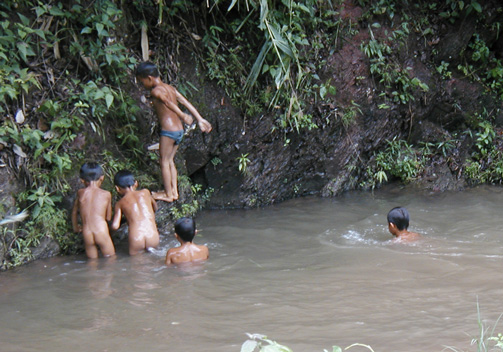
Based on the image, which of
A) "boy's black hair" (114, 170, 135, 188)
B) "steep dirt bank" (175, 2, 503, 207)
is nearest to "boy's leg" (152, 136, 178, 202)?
"boy's black hair" (114, 170, 135, 188)

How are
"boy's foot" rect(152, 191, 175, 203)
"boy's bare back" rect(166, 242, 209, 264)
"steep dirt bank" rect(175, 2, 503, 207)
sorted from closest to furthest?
"boy's bare back" rect(166, 242, 209, 264) < "boy's foot" rect(152, 191, 175, 203) < "steep dirt bank" rect(175, 2, 503, 207)

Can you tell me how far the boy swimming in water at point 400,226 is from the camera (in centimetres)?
582

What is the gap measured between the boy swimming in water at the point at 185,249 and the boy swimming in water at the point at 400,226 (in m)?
2.08

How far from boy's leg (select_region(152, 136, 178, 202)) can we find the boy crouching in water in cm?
41

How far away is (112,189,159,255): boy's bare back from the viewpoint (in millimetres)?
5789

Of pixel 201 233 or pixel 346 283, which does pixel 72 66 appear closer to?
pixel 201 233

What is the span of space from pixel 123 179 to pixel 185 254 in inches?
45.4

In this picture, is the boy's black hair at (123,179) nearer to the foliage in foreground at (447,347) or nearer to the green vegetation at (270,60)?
the green vegetation at (270,60)

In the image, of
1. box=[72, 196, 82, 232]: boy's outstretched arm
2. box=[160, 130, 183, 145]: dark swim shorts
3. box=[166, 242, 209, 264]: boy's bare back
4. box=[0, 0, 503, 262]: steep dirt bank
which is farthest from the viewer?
box=[0, 0, 503, 262]: steep dirt bank

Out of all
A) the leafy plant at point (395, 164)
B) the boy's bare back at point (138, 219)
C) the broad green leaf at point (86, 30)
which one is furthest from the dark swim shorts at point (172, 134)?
the leafy plant at point (395, 164)

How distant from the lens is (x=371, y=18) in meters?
8.39

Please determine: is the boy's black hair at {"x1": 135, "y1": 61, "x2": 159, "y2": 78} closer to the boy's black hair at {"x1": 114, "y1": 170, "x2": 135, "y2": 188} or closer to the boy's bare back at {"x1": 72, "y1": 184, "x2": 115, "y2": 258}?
the boy's black hair at {"x1": 114, "y1": 170, "x2": 135, "y2": 188}

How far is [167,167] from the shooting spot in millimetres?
6348

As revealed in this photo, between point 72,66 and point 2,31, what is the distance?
88cm
